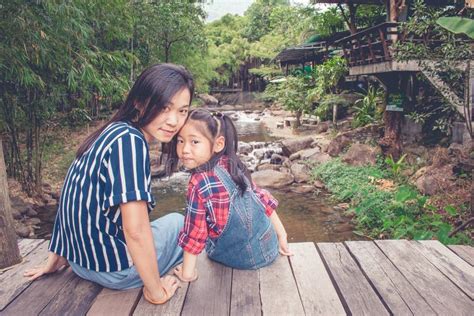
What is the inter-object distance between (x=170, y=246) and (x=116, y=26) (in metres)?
8.03

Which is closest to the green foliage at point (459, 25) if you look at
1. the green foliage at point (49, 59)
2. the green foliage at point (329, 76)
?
the green foliage at point (49, 59)

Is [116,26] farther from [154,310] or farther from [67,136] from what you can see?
[154,310]

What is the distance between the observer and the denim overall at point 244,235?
1.85m

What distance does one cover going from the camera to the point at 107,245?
1.66m

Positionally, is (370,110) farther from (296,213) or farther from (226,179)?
(226,179)

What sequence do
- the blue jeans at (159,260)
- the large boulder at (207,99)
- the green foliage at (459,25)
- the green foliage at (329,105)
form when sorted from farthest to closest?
1. the large boulder at (207,99)
2. the green foliage at (329,105)
3. the green foliage at (459,25)
4. the blue jeans at (159,260)

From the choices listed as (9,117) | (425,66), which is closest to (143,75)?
(425,66)

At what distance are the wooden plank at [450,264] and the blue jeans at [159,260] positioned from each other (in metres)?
1.35

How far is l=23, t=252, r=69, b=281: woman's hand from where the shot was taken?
6.30ft

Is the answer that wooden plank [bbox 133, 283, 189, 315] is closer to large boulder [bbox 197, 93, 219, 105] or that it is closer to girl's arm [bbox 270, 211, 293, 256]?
girl's arm [bbox 270, 211, 293, 256]

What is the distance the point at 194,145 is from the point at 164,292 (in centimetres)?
66

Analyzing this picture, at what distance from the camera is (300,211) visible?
6641 mm

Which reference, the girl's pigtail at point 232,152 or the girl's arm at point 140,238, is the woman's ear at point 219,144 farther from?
the girl's arm at point 140,238

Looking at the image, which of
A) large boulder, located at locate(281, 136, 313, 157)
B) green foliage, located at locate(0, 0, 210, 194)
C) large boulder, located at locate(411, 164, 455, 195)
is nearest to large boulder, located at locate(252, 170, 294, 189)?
large boulder, located at locate(281, 136, 313, 157)
